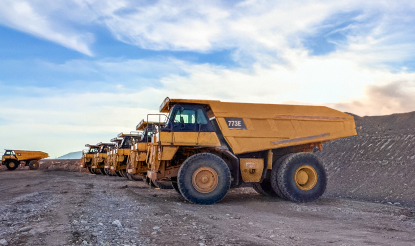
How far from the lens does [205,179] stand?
358 inches

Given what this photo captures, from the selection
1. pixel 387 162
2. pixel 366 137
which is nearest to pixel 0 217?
pixel 387 162

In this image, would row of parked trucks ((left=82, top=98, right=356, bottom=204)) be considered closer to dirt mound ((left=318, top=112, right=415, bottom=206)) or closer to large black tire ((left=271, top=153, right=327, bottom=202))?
large black tire ((left=271, top=153, right=327, bottom=202))

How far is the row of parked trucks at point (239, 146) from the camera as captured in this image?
29.9ft

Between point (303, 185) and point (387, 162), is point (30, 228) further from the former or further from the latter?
point (387, 162)

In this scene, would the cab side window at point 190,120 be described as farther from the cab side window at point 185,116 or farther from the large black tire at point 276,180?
the large black tire at point 276,180

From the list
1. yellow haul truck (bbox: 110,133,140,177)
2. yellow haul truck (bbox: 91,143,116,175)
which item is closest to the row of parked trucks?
yellow haul truck (bbox: 110,133,140,177)

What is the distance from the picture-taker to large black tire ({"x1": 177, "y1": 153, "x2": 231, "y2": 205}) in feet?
29.4

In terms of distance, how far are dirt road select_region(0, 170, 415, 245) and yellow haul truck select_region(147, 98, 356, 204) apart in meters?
0.76

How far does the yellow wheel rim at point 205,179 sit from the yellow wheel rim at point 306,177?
2.47 m

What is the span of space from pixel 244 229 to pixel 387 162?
13035 millimetres

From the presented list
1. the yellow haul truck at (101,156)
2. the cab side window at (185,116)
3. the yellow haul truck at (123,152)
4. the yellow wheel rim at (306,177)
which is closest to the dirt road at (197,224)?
the yellow wheel rim at (306,177)

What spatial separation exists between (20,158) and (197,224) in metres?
34.9

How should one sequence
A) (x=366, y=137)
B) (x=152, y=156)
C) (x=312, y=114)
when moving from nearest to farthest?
(x=152, y=156) → (x=312, y=114) → (x=366, y=137)

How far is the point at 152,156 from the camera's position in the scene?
9547 mm
